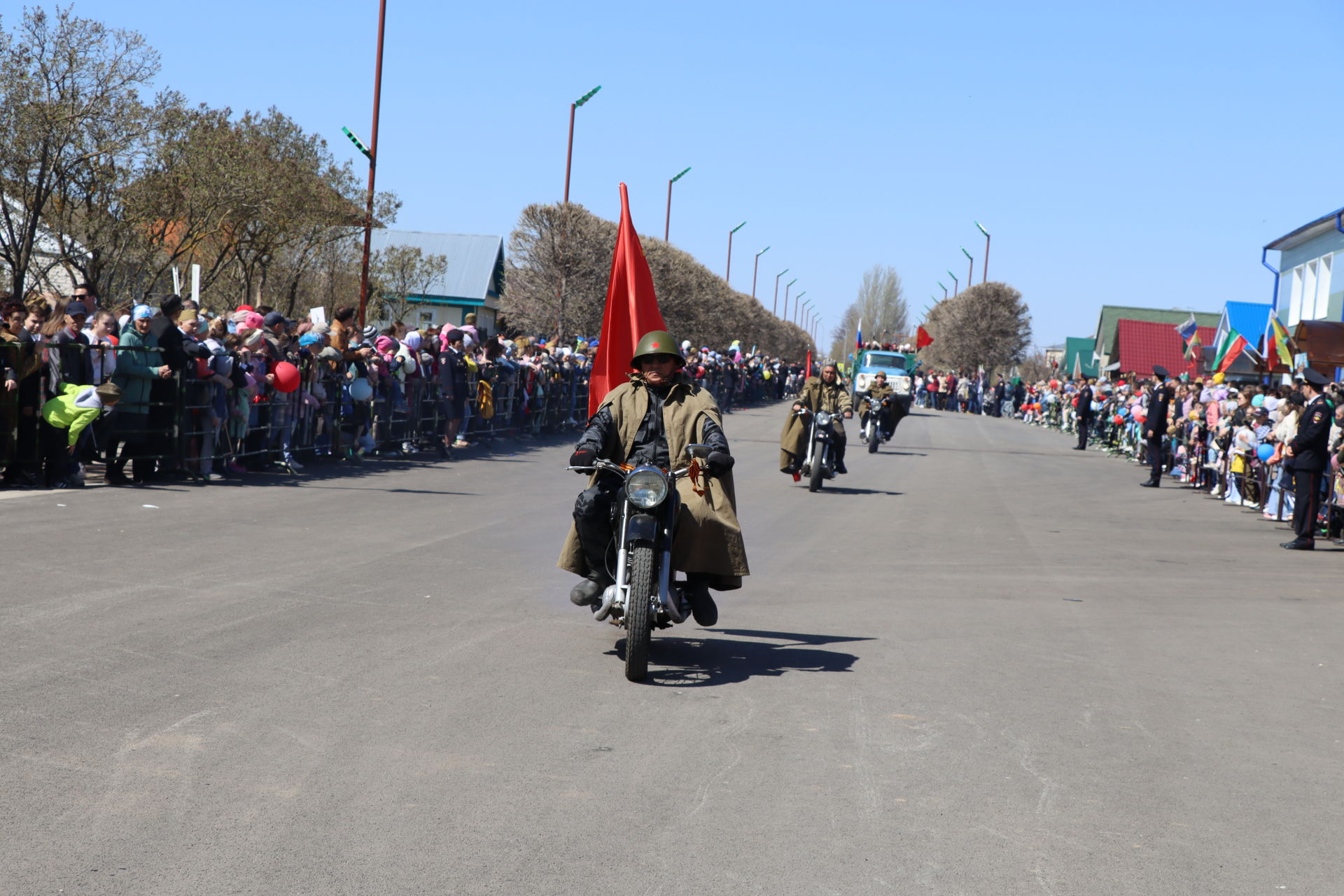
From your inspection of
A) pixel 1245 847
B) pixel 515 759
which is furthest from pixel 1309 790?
pixel 515 759

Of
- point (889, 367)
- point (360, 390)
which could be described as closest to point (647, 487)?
point (360, 390)

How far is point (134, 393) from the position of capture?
13758 millimetres

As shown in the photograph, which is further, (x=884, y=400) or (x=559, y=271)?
(x=559, y=271)

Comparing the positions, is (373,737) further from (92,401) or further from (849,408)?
(849,408)

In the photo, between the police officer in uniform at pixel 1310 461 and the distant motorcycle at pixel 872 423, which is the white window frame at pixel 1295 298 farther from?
the police officer in uniform at pixel 1310 461

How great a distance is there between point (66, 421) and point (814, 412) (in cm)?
918

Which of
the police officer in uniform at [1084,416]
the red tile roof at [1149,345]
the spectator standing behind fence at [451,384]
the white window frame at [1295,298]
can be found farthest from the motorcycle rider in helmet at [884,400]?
the red tile roof at [1149,345]

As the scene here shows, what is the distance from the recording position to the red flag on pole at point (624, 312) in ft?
28.8

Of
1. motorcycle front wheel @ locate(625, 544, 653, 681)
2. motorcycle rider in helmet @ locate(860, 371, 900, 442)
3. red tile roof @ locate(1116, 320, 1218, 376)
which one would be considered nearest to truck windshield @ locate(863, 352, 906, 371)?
red tile roof @ locate(1116, 320, 1218, 376)

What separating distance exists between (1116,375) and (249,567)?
5504 cm

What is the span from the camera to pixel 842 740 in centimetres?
561

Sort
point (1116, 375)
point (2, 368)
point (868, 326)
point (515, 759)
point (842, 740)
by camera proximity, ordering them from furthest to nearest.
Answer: point (868, 326) → point (1116, 375) → point (2, 368) → point (842, 740) → point (515, 759)

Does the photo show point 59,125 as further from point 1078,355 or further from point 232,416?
point 1078,355

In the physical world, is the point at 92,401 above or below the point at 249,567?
above
